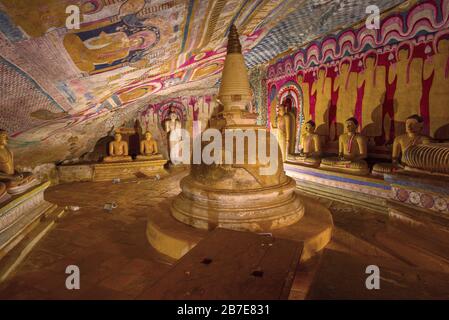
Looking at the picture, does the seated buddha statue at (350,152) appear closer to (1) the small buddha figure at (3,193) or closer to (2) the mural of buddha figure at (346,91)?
(2) the mural of buddha figure at (346,91)

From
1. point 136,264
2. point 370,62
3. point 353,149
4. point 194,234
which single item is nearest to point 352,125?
point 353,149

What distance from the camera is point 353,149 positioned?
621 cm

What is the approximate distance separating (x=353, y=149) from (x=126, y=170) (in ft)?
21.5

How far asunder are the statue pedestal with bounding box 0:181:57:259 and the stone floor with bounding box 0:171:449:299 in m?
0.27

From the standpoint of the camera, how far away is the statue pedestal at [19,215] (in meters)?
3.18

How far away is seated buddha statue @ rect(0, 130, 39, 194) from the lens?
3738 millimetres

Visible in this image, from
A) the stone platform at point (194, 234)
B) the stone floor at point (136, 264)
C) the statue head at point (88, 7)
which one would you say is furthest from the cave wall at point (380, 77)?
the statue head at point (88, 7)

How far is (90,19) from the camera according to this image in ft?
9.46

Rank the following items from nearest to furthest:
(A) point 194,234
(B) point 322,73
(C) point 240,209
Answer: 1. (A) point 194,234
2. (C) point 240,209
3. (B) point 322,73

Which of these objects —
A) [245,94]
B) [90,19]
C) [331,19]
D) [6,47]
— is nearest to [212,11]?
[245,94]

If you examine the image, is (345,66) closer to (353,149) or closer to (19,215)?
(353,149)

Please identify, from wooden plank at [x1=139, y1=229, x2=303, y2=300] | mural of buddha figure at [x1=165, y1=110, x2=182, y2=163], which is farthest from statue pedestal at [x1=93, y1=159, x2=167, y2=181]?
wooden plank at [x1=139, y1=229, x2=303, y2=300]

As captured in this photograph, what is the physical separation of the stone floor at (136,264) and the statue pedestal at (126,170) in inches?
130
